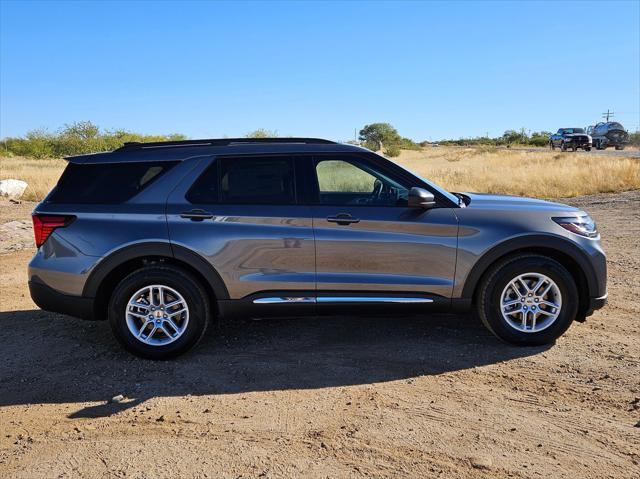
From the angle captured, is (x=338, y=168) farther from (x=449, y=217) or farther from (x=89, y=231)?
(x=89, y=231)

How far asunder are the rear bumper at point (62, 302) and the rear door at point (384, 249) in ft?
6.23

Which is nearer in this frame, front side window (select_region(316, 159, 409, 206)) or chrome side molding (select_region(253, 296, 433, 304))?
chrome side molding (select_region(253, 296, 433, 304))

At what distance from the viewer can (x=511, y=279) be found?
4.45 meters

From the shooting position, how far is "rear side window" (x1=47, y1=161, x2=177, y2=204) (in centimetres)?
448

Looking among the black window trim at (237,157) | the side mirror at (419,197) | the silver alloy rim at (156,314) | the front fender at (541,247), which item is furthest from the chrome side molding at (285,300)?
the front fender at (541,247)

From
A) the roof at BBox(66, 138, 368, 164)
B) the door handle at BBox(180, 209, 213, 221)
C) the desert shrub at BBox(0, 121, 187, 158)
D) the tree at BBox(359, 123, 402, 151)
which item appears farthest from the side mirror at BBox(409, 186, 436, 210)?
the tree at BBox(359, 123, 402, 151)

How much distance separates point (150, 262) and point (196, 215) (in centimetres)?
58

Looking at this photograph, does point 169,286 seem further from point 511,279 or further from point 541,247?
point 541,247

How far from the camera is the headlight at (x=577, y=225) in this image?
4.55 meters

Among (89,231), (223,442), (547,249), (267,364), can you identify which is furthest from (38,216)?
(547,249)

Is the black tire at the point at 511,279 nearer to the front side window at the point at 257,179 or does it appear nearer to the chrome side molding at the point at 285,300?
the chrome side molding at the point at 285,300

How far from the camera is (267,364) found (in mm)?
4371

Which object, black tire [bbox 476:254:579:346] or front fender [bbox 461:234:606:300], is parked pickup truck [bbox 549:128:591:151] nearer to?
front fender [bbox 461:234:606:300]

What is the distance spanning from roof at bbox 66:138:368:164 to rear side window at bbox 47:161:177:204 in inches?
2.1
